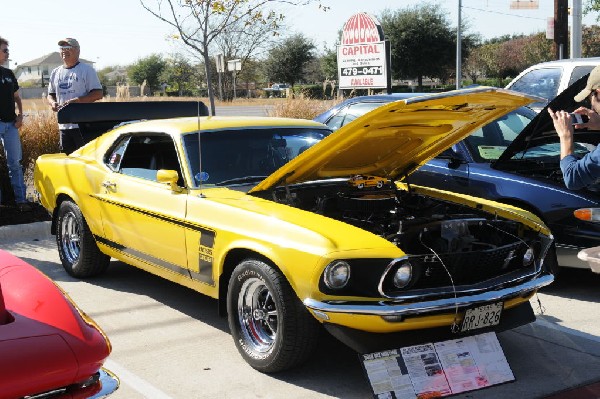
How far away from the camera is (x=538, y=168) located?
6.69 metres

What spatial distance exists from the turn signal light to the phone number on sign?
29.8ft

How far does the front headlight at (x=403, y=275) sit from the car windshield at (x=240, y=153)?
1606 millimetres

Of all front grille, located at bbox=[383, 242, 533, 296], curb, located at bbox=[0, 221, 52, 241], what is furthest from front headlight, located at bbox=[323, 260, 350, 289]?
curb, located at bbox=[0, 221, 52, 241]

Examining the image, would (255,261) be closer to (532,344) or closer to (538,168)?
(532,344)

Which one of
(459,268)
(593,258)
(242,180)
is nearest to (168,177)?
(242,180)

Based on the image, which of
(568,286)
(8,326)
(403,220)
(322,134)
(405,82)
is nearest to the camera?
(8,326)

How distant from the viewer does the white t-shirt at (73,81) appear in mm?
9289

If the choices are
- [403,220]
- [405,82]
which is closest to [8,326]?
[403,220]

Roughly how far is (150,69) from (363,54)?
68.3 metres

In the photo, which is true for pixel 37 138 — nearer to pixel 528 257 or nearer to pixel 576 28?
pixel 528 257

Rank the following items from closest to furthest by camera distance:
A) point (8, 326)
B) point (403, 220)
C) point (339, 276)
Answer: point (8, 326) < point (339, 276) < point (403, 220)

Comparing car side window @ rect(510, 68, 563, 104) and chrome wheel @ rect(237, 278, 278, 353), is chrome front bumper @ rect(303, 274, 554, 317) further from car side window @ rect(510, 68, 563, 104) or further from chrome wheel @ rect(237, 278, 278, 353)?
car side window @ rect(510, 68, 563, 104)

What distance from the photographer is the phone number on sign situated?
14875mm

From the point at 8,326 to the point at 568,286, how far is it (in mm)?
5106
